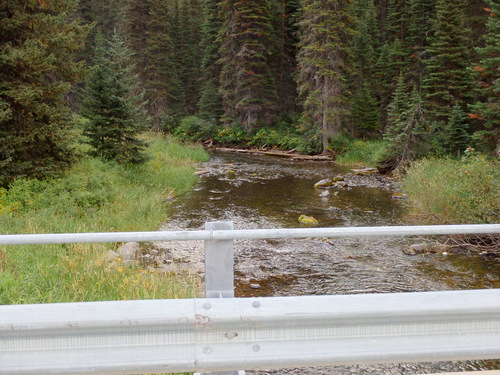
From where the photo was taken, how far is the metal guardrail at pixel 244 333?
2178mm

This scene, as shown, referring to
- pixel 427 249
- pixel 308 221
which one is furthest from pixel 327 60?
pixel 427 249

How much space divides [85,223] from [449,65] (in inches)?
937

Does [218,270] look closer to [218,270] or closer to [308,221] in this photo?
[218,270]

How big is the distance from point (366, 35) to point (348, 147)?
14.7 m

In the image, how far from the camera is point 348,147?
29.8m

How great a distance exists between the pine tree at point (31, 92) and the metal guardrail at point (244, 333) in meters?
11.0

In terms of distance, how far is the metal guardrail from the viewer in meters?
2.18

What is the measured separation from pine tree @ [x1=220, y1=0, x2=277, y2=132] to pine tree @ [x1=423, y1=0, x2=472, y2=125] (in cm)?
1652

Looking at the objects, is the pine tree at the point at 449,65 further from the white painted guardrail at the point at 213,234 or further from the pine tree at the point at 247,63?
the white painted guardrail at the point at 213,234

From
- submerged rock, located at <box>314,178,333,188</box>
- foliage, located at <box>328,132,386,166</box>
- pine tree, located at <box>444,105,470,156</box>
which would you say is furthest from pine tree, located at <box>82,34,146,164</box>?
pine tree, located at <box>444,105,470,156</box>

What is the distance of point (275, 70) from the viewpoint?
148 ft

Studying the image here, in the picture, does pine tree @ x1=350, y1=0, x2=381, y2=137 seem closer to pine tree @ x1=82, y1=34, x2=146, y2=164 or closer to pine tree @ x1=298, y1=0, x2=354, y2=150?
pine tree @ x1=298, y1=0, x2=354, y2=150

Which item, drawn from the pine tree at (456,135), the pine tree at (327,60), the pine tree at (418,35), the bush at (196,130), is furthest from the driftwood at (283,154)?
the pine tree at (418,35)

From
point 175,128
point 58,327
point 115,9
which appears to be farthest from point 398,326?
point 115,9
